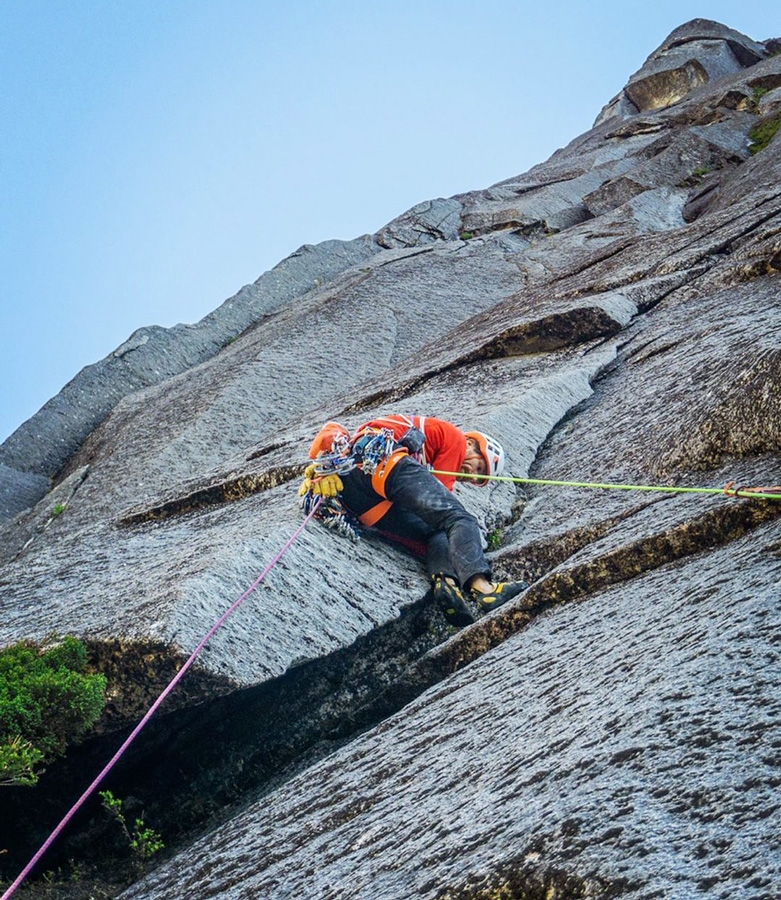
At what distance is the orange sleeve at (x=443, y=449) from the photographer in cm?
909

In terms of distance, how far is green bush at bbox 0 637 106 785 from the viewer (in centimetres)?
626

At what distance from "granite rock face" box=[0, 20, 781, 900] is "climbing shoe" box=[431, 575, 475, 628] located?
192mm

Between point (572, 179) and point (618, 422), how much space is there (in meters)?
24.0

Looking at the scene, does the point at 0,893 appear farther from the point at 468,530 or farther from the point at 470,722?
the point at 468,530

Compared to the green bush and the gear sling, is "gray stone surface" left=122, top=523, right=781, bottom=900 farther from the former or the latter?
the gear sling

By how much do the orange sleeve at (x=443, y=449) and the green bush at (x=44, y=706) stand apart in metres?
3.72

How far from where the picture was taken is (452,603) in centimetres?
789

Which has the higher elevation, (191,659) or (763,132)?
(763,132)

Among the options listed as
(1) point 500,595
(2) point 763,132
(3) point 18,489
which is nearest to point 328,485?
(1) point 500,595

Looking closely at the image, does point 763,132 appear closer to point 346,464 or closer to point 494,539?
point 494,539

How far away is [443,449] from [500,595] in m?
1.91

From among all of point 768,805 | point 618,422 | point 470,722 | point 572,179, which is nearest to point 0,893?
point 470,722

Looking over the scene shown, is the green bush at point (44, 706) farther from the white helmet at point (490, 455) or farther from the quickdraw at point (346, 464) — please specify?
the white helmet at point (490, 455)

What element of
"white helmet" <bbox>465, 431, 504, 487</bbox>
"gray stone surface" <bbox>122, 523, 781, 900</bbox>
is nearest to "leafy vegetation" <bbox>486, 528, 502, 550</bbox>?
"white helmet" <bbox>465, 431, 504, 487</bbox>
